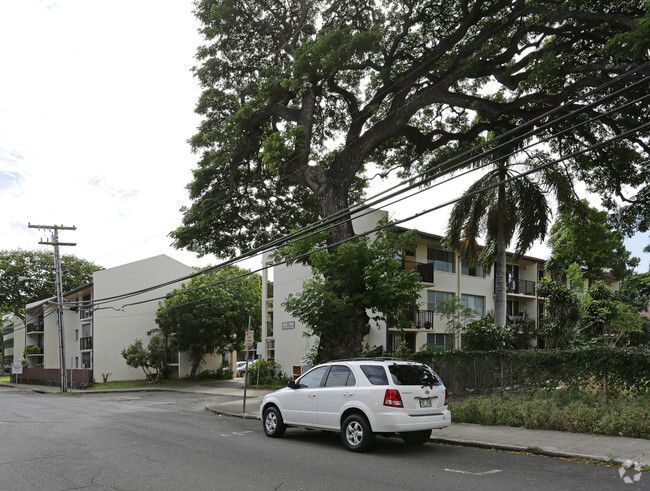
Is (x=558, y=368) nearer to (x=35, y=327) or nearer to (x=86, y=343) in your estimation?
(x=86, y=343)

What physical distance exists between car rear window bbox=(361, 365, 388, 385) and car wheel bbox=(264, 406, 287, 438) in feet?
8.37

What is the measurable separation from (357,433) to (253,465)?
206cm

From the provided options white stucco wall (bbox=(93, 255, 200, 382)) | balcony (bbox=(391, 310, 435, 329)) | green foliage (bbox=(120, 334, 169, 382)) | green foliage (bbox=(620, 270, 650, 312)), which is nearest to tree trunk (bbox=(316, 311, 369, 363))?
balcony (bbox=(391, 310, 435, 329))

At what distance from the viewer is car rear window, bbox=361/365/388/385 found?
1003 centimetres

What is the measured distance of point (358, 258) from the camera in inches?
637

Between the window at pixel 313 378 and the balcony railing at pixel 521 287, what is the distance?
26094mm

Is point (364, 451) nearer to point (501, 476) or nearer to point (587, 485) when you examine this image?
point (501, 476)

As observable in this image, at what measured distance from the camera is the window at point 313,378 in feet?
36.9

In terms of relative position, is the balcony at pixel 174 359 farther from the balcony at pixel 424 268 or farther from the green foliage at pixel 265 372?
the balcony at pixel 424 268

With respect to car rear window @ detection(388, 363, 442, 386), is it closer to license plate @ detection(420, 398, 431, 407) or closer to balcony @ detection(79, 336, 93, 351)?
license plate @ detection(420, 398, 431, 407)

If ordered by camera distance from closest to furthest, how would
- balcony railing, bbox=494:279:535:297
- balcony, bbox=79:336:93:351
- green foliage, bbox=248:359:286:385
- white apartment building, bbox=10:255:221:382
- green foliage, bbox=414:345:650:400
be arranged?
green foliage, bbox=414:345:650:400 < green foliage, bbox=248:359:286:385 < balcony railing, bbox=494:279:535:297 < white apartment building, bbox=10:255:221:382 < balcony, bbox=79:336:93:351

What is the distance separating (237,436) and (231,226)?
39.0ft

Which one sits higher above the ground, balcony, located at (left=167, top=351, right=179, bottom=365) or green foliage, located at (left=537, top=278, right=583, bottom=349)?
green foliage, located at (left=537, top=278, right=583, bottom=349)

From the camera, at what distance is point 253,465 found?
348 inches
